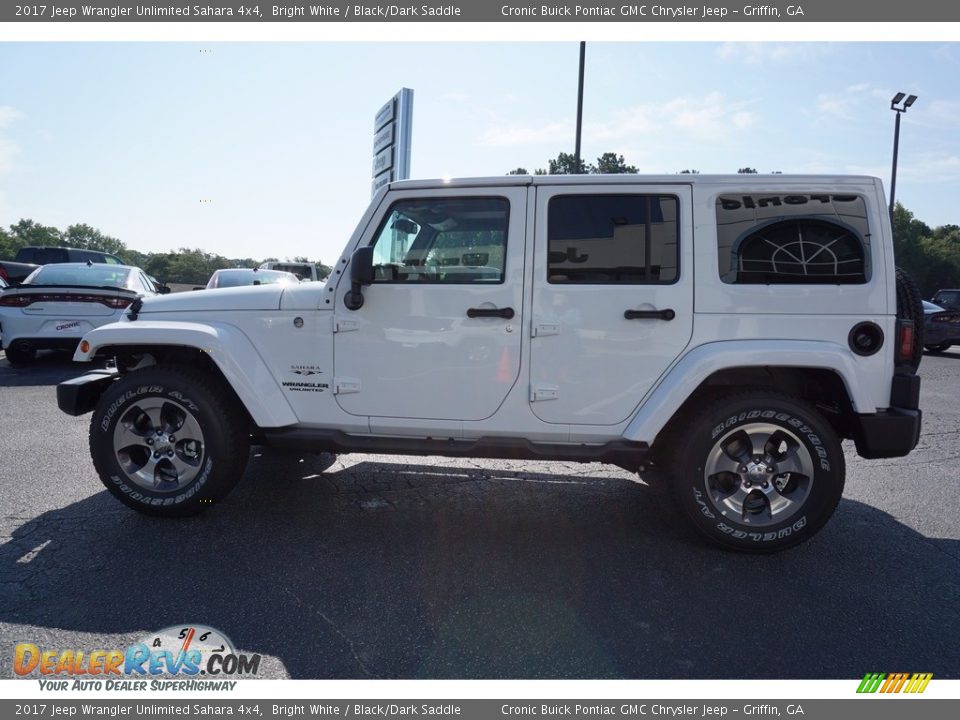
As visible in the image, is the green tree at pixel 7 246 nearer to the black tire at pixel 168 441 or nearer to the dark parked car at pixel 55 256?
the dark parked car at pixel 55 256

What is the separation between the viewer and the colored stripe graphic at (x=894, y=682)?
2.20 m

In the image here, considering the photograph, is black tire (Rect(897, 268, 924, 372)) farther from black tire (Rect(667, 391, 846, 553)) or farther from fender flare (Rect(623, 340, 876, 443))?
black tire (Rect(667, 391, 846, 553))

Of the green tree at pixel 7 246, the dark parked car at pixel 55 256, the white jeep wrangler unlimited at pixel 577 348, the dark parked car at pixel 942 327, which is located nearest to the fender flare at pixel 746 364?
the white jeep wrangler unlimited at pixel 577 348

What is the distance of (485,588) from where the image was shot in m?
2.84

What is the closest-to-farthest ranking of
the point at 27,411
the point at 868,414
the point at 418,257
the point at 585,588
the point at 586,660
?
the point at 586,660, the point at 585,588, the point at 868,414, the point at 418,257, the point at 27,411

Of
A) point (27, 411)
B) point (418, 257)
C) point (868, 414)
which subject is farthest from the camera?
point (27, 411)

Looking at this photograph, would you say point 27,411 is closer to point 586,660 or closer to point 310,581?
point 310,581

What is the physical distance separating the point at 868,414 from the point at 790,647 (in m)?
1.45

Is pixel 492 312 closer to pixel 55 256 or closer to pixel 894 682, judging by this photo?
pixel 894 682

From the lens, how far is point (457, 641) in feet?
7.86

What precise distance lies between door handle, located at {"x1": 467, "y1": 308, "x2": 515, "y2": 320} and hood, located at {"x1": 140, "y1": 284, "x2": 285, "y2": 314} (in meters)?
1.20

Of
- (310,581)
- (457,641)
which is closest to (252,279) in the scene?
(310,581)

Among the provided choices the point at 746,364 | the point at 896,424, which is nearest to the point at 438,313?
the point at 746,364

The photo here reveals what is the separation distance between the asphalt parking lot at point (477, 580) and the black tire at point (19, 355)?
5525mm
